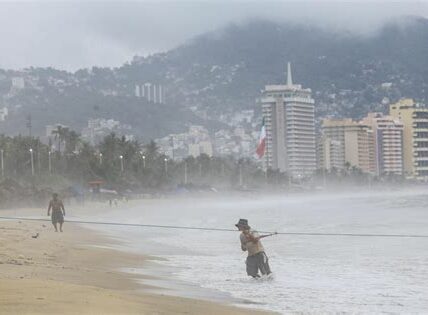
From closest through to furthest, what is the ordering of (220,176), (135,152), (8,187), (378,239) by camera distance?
(378,239), (8,187), (135,152), (220,176)

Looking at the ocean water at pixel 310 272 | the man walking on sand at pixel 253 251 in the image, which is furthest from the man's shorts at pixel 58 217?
the man walking on sand at pixel 253 251

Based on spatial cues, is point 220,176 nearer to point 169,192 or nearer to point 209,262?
point 169,192

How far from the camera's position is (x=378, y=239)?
2316 cm

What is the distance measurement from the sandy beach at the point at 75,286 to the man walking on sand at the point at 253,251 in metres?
1.92

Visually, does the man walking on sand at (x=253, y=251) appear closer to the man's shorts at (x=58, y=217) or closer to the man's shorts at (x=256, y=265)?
the man's shorts at (x=256, y=265)

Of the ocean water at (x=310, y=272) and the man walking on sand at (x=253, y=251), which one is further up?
the man walking on sand at (x=253, y=251)

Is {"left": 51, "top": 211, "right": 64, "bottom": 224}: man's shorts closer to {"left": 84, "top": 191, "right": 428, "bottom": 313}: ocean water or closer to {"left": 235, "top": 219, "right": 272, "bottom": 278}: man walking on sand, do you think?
{"left": 84, "top": 191, "right": 428, "bottom": 313}: ocean water

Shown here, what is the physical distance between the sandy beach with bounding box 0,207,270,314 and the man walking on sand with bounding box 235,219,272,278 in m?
1.92

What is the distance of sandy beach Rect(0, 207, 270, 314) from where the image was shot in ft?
24.7

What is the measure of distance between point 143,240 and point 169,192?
247 feet

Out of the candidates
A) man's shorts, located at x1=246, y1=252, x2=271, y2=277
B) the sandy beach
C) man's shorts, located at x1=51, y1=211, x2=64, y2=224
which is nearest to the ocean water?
man's shorts, located at x1=246, y1=252, x2=271, y2=277

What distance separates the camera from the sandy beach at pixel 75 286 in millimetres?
7516

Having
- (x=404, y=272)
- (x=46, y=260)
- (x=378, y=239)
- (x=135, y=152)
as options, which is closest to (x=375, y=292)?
(x=404, y=272)

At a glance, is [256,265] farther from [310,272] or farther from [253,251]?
[310,272]
